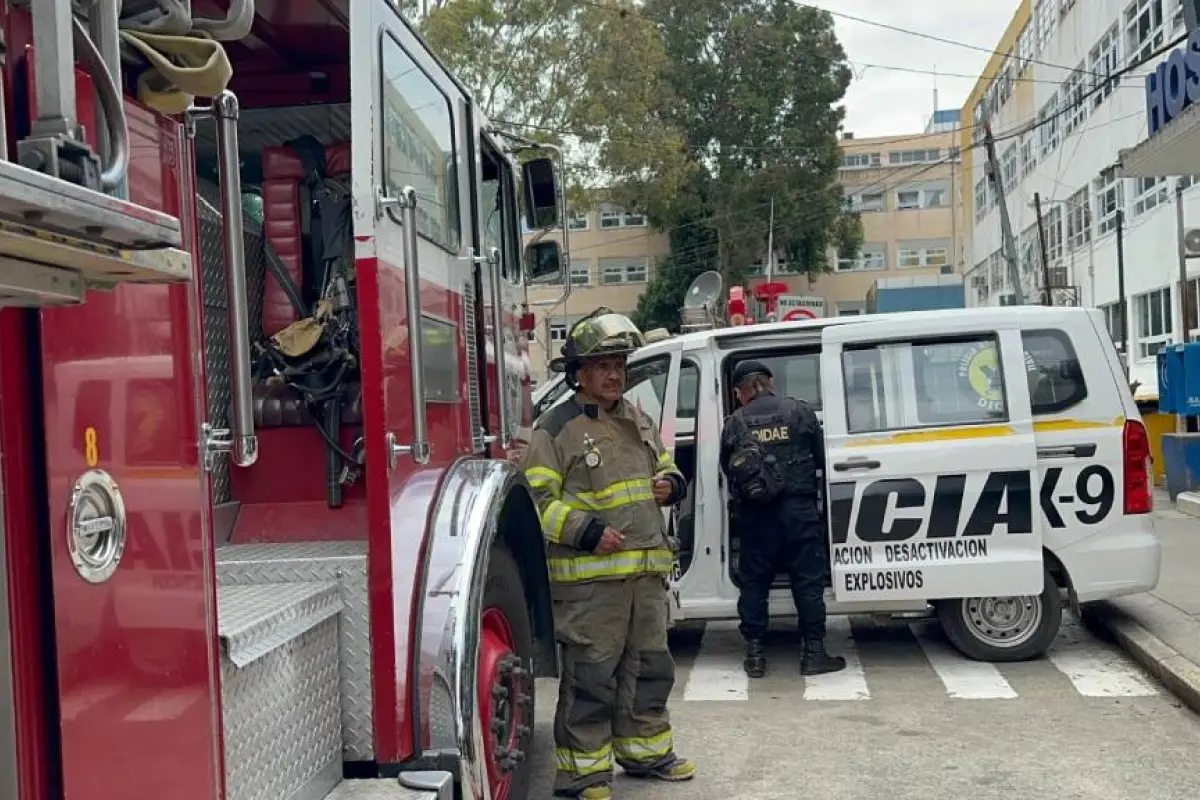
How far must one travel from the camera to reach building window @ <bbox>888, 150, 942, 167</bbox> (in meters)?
60.9

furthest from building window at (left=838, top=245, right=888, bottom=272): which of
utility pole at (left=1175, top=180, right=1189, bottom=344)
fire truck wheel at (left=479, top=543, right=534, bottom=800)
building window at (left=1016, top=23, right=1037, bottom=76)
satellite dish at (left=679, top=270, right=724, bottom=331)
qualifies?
fire truck wheel at (left=479, top=543, right=534, bottom=800)

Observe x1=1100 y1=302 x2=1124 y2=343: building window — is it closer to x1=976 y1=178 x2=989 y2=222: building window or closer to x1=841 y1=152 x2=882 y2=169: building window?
x1=976 y1=178 x2=989 y2=222: building window

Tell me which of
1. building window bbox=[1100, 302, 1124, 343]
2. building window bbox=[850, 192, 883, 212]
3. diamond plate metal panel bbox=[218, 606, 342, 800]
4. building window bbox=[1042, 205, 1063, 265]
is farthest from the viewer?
building window bbox=[850, 192, 883, 212]

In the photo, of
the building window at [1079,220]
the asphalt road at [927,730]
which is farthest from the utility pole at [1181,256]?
the asphalt road at [927,730]

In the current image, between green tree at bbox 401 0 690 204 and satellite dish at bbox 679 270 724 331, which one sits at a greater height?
green tree at bbox 401 0 690 204

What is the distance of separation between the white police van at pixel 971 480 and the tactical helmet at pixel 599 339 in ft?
7.61

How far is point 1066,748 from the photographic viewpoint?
18.0 feet

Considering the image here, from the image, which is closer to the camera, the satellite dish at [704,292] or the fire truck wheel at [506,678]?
the fire truck wheel at [506,678]

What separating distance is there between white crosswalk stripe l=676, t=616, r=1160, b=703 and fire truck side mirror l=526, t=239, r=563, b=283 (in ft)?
7.99

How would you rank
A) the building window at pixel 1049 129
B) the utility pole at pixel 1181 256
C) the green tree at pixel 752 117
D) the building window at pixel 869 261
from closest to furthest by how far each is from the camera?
the utility pole at pixel 1181 256, the building window at pixel 1049 129, the green tree at pixel 752 117, the building window at pixel 869 261

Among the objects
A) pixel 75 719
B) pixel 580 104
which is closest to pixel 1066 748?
pixel 75 719

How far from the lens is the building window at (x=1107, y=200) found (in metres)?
26.0

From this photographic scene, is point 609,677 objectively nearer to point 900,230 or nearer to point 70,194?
point 70,194

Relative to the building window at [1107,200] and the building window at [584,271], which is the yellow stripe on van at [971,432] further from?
the building window at [584,271]
